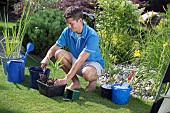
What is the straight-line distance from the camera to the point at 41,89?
3908 mm

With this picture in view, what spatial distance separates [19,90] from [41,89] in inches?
11.8

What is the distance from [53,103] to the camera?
372cm

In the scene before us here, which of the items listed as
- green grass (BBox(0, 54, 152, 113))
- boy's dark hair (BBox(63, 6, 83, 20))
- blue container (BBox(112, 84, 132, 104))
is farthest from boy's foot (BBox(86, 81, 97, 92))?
boy's dark hair (BBox(63, 6, 83, 20))

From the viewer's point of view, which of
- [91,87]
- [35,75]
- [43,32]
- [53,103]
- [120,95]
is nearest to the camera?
[53,103]

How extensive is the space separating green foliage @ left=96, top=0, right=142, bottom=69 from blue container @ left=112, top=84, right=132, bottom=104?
1465 mm

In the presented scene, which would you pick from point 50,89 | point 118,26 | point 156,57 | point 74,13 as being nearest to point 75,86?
point 50,89

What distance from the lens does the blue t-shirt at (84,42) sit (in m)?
3.98

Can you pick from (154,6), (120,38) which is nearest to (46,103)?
(120,38)

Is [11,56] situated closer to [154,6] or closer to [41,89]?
[41,89]

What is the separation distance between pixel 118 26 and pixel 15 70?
2.09 meters

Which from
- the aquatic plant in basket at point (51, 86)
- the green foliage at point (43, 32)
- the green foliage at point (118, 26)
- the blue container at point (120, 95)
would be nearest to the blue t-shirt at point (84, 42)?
the aquatic plant in basket at point (51, 86)

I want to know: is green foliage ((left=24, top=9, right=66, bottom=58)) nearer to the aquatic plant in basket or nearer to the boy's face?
the boy's face

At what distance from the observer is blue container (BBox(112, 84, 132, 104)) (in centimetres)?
382

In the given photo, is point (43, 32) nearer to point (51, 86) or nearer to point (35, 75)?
point (35, 75)
